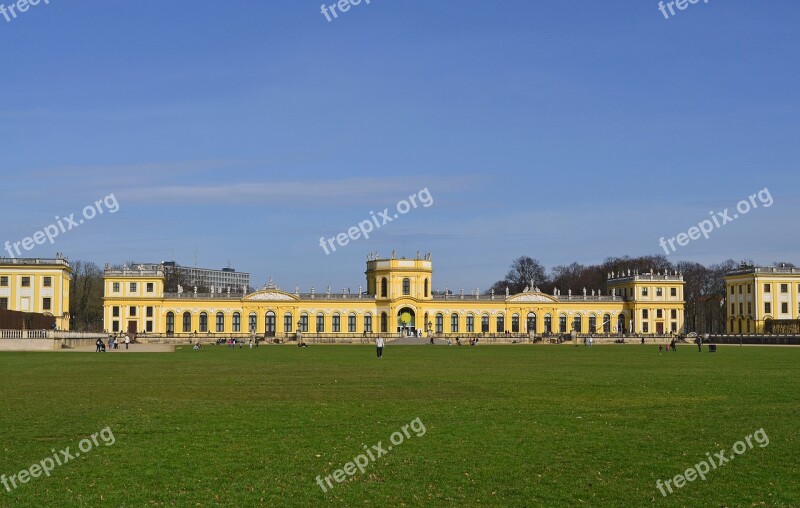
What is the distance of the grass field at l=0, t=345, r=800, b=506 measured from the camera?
13.7 meters

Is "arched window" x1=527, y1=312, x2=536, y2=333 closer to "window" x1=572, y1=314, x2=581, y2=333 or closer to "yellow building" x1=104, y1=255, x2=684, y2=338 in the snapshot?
"yellow building" x1=104, y1=255, x2=684, y2=338

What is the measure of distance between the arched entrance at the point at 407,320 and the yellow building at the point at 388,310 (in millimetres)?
112

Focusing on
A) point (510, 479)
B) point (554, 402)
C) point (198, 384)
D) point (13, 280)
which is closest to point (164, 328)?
point (13, 280)

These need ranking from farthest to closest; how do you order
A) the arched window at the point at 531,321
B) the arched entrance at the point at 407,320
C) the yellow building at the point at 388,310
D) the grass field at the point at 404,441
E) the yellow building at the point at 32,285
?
1. the arched window at the point at 531,321
2. the arched entrance at the point at 407,320
3. the yellow building at the point at 388,310
4. the yellow building at the point at 32,285
5. the grass field at the point at 404,441

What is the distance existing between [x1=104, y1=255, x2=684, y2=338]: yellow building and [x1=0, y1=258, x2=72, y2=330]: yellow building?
20.4 feet

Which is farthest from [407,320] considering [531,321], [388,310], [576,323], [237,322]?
[576,323]

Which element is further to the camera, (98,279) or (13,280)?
(98,279)

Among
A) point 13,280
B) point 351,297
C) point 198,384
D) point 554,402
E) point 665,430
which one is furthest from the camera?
point 351,297

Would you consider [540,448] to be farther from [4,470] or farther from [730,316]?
[730,316]

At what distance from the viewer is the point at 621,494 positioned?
13.6 m

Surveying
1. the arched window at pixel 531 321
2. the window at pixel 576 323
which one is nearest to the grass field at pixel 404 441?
the arched window at pixel 531 321

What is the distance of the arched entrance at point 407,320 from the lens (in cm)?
11756

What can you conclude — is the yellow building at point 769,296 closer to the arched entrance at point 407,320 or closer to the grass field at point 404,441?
the arched entrance at point 407,320

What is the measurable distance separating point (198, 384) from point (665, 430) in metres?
15.8
